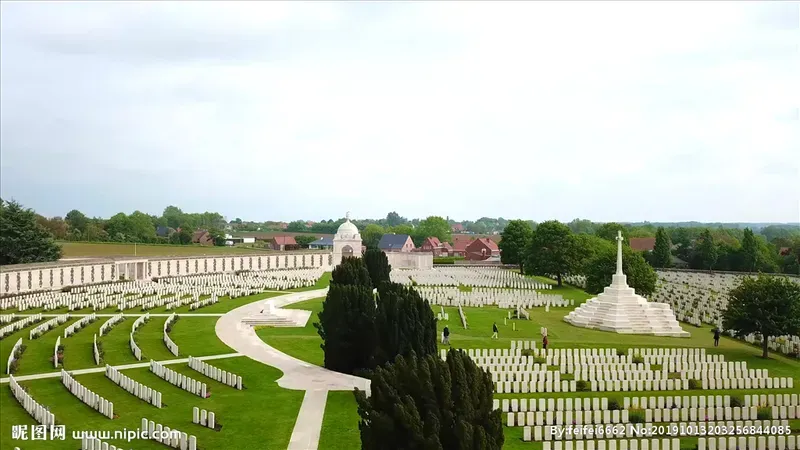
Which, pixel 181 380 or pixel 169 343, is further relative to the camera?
pixel 169 343

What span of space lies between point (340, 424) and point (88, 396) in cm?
857

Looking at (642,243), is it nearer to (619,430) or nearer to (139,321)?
(139,321)

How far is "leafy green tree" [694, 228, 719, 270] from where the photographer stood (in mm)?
84062

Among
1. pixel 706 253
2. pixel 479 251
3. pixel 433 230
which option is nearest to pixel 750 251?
pixel 706 253

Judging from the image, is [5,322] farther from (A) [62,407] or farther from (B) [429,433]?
(B) [429,433]

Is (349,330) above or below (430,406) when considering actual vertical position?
below

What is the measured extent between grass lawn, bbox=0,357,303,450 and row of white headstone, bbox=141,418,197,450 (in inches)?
8.4

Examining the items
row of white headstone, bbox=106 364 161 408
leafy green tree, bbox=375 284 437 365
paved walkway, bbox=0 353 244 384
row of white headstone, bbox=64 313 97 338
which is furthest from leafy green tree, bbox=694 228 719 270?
row of white headstone, bbox=106 364 161 408

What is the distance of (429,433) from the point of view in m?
12.1

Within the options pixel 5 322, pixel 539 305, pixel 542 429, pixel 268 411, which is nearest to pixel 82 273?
pixel 5 322

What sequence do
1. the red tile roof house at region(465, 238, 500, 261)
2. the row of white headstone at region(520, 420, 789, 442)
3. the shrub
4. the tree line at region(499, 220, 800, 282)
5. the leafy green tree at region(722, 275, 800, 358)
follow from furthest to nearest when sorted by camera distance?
the red tile roof house at region(465, 238, 500, 261) → the tree line at region(499, 220, 800, 282) → the leafy green tree at region(722, 275, 800, 358) → the shrub → the row of white headstone at region(520, 420, 789, 442)

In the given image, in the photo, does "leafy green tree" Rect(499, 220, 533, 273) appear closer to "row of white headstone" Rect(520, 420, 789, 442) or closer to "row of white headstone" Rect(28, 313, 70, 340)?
"row of white headstone" Rect(28, 313, 70, 340)

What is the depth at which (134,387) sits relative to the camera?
835 inches

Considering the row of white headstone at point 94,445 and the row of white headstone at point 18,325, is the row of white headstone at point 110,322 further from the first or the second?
the row of white headstone at point 94,445
